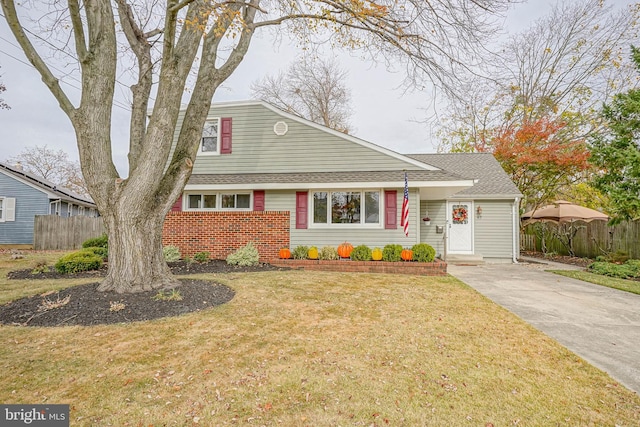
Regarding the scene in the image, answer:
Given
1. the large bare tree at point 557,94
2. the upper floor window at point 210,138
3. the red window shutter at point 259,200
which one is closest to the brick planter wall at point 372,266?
the red window shutter at point 259,200

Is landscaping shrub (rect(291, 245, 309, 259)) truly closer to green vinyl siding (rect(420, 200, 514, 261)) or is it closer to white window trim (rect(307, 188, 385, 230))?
white window trim (rect(307, 188, 385, 230))

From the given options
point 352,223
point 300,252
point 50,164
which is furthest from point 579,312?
point 50,164

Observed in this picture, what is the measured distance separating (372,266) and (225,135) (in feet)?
23.6

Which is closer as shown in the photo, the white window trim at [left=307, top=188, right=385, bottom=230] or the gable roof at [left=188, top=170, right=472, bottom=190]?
the gable roof at [left=188, top=170, right=472, bottom=190]

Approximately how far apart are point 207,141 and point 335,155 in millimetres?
4999

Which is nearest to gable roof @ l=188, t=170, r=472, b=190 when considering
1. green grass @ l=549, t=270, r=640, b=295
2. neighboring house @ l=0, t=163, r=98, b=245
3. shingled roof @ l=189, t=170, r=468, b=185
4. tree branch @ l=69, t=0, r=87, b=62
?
shingled roof @ l=189, t=170, r=468, b=185

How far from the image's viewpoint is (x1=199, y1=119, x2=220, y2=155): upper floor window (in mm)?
11234

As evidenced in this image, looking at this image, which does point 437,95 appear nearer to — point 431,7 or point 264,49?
→ point 431,7

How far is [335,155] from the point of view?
10.4 metres

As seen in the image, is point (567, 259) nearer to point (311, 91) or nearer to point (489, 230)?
point (489, 230)

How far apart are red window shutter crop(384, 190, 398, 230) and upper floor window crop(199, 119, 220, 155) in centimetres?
658

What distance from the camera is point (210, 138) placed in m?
11.4

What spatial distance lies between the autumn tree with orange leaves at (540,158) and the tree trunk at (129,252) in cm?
1581

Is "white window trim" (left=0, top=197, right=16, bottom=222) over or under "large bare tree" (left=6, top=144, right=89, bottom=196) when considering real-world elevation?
under
